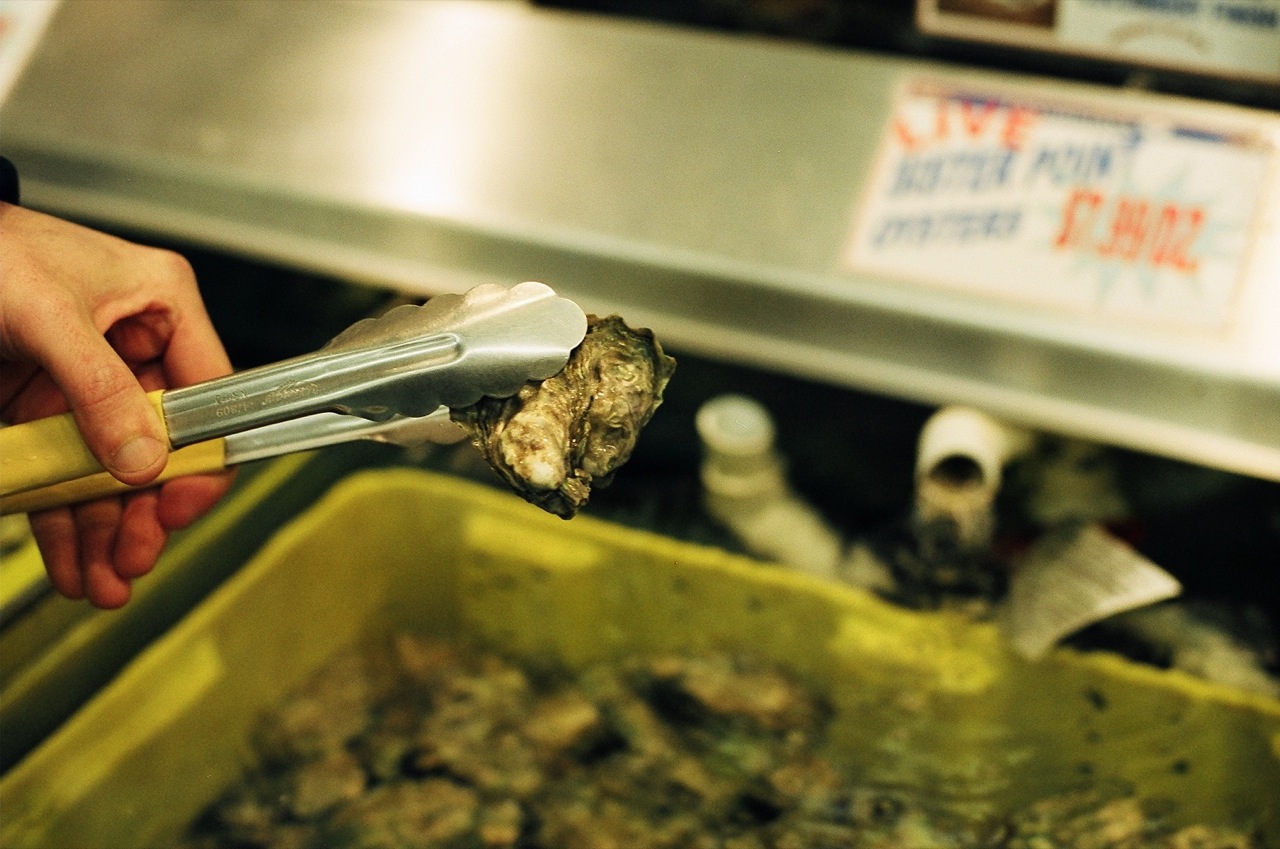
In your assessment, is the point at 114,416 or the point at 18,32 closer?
the point at 114,416

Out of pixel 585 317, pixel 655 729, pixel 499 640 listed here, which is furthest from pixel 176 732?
pixel 585 317

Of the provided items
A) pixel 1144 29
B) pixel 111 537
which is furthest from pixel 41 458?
pixel 1144 29

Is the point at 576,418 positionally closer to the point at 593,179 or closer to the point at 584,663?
the point at 593,179

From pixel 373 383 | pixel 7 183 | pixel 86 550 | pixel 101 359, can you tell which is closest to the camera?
pixel 373 383

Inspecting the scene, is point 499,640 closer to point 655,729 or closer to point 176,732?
point 655,729

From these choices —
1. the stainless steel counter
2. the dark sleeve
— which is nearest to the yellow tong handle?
the dark sleeve

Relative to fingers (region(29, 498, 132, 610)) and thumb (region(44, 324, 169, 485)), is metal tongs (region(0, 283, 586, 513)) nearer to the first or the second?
thumb (region(44, 324, 169, 485))
